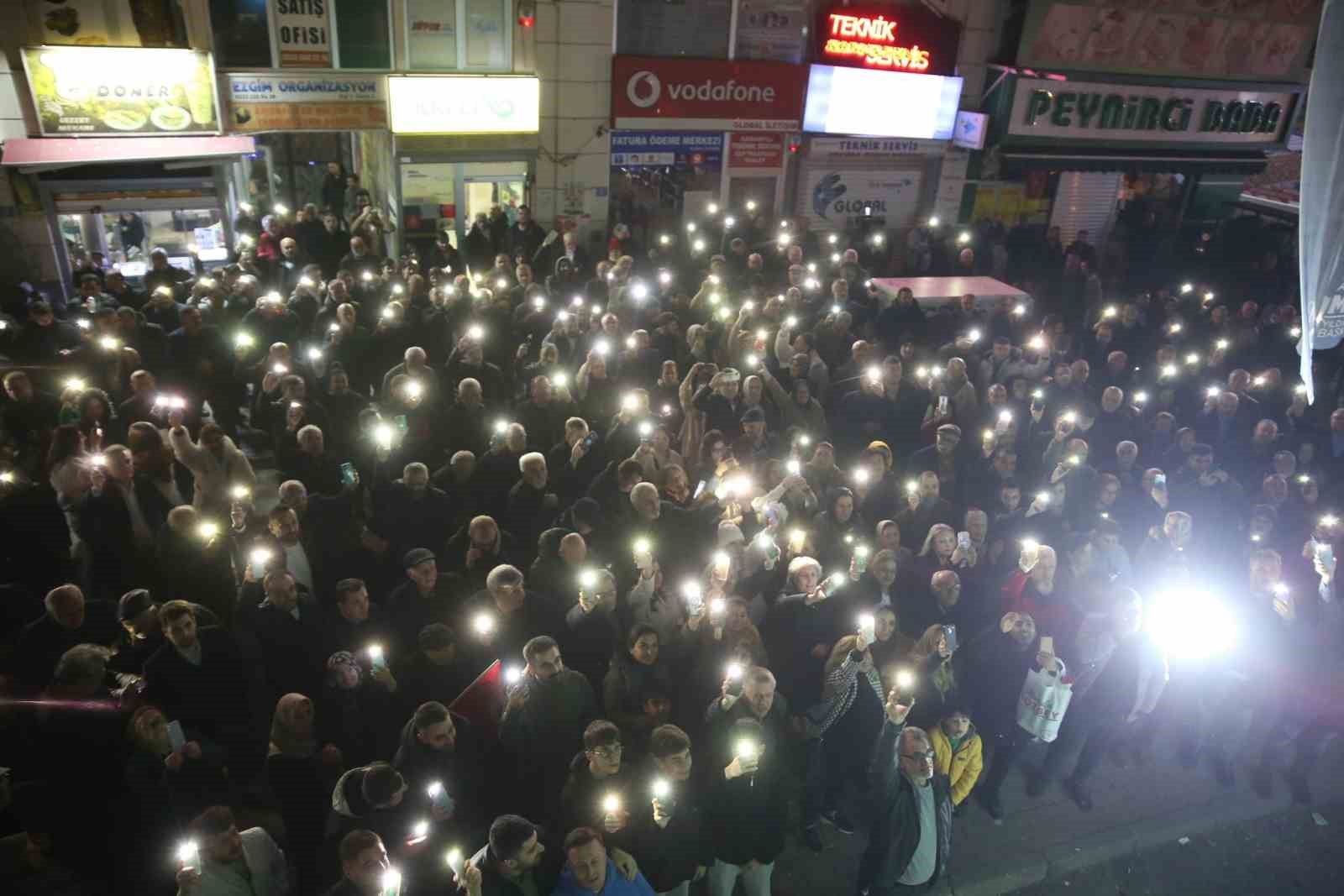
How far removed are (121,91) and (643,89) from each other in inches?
334

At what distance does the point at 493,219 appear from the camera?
14031 mm

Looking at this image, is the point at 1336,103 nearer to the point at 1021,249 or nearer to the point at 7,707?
the point at 7,707

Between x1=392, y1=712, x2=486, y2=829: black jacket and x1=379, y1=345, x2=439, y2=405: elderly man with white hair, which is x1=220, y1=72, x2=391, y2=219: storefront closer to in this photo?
x1=379, y1=345, x2=439, y2=405: elderly man with white hair

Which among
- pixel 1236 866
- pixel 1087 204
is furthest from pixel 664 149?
pixel 1236 866

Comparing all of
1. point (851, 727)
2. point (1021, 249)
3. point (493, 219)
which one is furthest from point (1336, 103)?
point (1021, 249)

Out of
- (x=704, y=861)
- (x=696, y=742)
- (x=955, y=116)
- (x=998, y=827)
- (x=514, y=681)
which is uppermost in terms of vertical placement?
(x=955, y=116)

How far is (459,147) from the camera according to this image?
1552 cm

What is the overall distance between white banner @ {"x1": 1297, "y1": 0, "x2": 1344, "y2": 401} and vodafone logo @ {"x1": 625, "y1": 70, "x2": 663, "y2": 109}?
12.8 metres

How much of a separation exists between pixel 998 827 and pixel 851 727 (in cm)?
183

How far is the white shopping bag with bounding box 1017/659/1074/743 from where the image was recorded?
20.9 feet

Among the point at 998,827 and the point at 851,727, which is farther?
the point at 998,827

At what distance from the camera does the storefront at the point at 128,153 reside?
475 inches

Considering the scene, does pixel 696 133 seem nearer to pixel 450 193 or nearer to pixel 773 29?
pixel 773 29

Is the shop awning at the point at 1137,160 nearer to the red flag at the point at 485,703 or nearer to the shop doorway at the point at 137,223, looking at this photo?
the shop doorway at the point at 137,223
